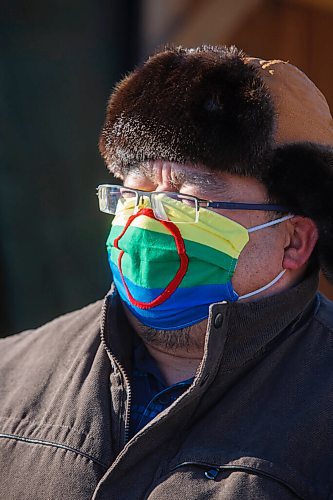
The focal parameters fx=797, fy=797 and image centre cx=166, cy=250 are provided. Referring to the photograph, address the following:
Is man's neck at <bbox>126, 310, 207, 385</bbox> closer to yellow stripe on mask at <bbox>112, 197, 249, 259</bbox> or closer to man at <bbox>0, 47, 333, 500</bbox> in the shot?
man at <bbox>0, 47, 333, 500</bbox>

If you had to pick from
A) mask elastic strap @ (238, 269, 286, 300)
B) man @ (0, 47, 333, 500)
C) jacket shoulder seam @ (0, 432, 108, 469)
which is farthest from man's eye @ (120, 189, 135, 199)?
jacket shoulder seam @ (0, 432, 108, 469)

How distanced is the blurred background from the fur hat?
1845mm

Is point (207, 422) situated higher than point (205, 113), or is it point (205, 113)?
point (205, 113)

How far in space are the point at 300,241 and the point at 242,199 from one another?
0.78ft

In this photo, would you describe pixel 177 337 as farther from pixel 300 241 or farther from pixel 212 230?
pixel 300 241

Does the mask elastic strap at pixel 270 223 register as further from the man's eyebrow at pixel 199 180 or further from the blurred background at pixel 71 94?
the blurred background at pixel 71 94

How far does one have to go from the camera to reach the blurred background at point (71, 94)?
13.1ft

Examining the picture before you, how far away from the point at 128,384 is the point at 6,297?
81.8 inches

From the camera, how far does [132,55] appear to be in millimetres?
4250

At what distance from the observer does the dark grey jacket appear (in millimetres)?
1979

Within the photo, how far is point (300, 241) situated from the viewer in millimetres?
2324

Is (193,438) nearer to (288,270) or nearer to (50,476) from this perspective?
(50,476)

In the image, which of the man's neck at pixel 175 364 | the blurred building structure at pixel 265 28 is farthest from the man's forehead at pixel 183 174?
the blurred building structure at pixel 265 28

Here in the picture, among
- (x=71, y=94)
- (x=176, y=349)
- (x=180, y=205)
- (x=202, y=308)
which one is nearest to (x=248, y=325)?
(x=202, y=308)
